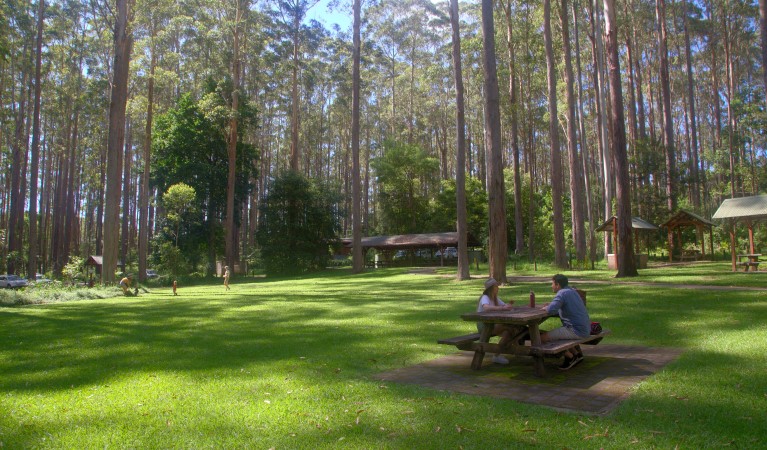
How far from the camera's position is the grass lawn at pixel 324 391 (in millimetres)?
4078

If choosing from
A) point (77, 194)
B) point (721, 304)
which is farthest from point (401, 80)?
point (721, 304)

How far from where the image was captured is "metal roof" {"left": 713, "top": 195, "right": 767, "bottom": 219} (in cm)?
2061

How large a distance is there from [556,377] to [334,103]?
5556cm

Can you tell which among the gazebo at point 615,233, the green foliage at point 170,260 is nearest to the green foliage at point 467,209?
the gazebo at point 615,233

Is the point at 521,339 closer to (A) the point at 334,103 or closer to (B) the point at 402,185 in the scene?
(B) the point at 402,185

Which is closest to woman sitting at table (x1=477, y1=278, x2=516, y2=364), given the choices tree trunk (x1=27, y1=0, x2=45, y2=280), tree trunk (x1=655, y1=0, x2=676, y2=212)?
tree trunk (x1=655, y1=0, x2=676, y2=212)

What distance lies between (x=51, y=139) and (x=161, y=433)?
5937 centimetres

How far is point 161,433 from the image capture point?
4.31m

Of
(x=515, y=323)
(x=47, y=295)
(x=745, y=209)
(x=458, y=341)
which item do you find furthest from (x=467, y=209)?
(x=515, y=323)

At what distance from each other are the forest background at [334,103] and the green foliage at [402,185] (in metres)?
0.15

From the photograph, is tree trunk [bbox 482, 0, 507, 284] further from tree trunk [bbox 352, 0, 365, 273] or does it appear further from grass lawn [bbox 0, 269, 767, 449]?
tree trunk [bbox 352, 0, 365, 273]

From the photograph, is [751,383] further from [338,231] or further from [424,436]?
[338,231]

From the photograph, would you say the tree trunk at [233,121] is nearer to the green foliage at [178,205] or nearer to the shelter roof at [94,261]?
the green foliage at [178,205]

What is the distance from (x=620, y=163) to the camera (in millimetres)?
19734
